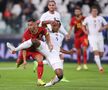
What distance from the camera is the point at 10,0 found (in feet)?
86.8

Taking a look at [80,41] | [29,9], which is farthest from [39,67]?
[29,9]

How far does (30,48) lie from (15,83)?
50.0 inches

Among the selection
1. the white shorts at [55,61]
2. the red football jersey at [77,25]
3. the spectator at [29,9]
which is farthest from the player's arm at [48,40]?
the spectator at [29,9]

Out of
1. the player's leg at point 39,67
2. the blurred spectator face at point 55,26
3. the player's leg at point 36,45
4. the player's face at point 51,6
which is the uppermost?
the player's face at point 51,6

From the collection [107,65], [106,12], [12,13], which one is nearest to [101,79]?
[107,65]

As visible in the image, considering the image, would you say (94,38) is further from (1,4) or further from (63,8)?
(1,4)

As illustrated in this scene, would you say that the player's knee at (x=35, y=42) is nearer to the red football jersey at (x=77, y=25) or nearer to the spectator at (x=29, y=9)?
the red football jersey at (x=77, y=25)

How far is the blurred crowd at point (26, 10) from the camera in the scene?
25.4 metres

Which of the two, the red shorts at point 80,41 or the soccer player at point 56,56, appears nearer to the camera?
the soccer player at point 56,56

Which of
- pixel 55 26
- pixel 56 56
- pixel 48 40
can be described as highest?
pixel 55 26

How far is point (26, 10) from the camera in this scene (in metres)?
26.1

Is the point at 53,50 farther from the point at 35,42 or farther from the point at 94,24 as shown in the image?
the point at 94,24

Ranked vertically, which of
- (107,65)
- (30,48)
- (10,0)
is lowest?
(107,65)

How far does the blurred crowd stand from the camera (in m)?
25.4
